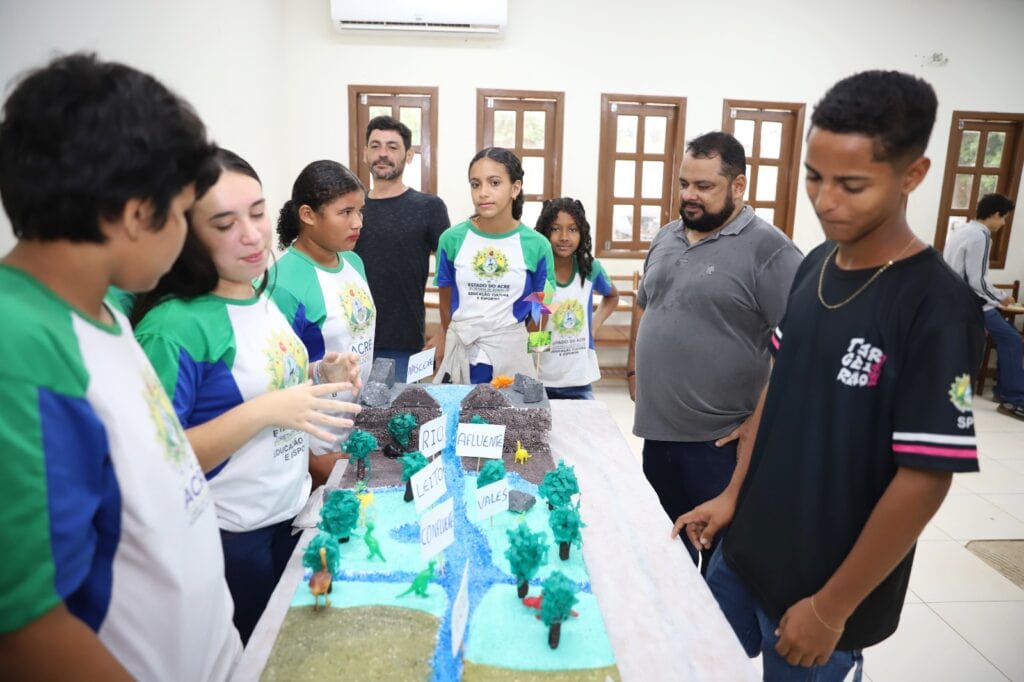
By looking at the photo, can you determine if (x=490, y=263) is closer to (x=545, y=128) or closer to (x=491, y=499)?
(x=491, y=499)

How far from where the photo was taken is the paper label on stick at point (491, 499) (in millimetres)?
1300

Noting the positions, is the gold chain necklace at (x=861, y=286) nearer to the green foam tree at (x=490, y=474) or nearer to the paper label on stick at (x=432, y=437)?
the green foam tree at (x=490, y=474)

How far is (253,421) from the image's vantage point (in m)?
1.03

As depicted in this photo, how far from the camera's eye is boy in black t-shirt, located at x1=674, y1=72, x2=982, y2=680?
0.90 m

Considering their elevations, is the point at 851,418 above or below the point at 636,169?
below

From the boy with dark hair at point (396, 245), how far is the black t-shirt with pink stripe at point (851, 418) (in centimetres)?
182

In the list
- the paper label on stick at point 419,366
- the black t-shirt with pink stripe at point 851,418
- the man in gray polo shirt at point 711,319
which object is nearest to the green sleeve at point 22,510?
the black t-shirt with pink stripe at point 851,418

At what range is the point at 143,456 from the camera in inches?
26.9

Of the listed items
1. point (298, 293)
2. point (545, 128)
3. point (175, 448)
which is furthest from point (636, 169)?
point (175, 448)

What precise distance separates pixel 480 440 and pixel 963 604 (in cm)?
215

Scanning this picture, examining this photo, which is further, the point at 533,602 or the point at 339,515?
the point at 339,515

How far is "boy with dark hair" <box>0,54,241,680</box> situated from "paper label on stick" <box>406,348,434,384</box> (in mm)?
1281

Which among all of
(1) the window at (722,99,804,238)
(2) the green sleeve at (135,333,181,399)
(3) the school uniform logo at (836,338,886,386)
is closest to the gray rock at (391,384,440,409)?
(2) the green sleeve at (135,333,181,399)

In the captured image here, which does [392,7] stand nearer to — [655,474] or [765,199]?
[765,199]
